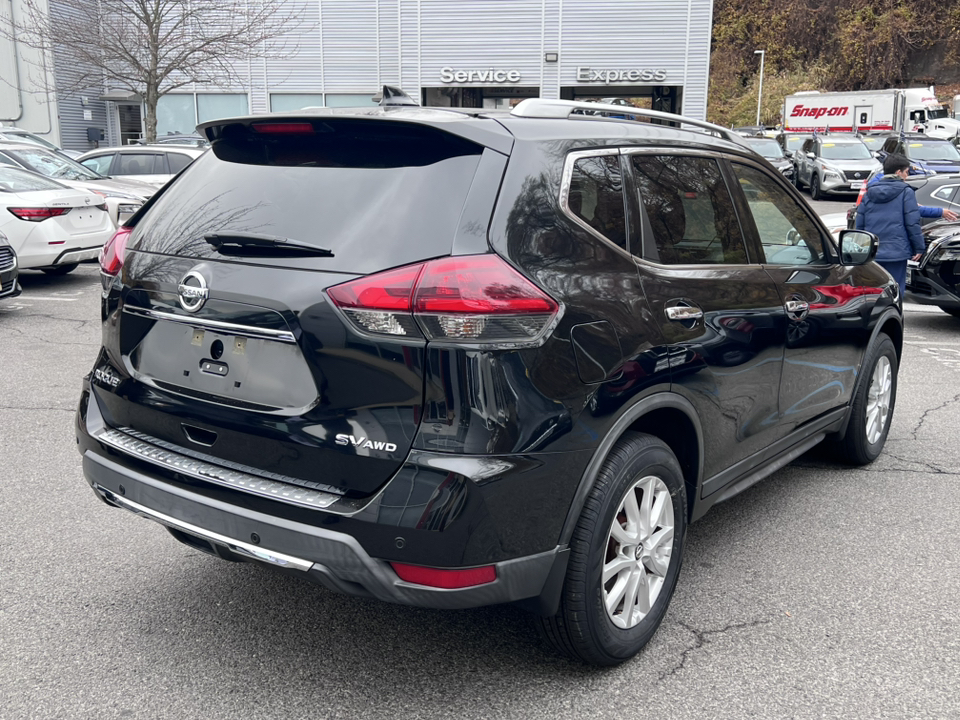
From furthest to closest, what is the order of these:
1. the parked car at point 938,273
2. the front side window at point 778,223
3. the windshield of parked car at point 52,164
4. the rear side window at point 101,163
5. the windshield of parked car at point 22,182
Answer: the rear side window at point 101,163 < the windshield of parked car at point 52,164 < the windshield of parked car at point 22,182 < the parked car at point 938,273 < the front side window at point 778,223

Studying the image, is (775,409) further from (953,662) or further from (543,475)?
(543,475)

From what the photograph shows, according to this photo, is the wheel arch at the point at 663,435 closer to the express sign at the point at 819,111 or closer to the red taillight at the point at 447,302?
the red taillight at the point at 447,302

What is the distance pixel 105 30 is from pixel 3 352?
1789 cm

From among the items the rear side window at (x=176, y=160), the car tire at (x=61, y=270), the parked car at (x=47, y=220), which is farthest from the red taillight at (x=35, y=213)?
the rear side window at (x=176, y=160)

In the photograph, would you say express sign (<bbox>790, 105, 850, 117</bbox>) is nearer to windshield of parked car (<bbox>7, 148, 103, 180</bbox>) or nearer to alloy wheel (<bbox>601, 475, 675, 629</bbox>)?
windshield of parked car (<bbox>7, 148, 103, 180</bbox>)

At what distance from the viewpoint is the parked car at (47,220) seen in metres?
9.99

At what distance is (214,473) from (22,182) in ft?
30.6

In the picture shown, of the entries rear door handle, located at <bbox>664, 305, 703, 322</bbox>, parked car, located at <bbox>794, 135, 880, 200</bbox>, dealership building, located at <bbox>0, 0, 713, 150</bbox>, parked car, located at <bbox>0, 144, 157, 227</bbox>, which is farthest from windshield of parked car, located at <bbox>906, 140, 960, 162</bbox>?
rear door handle, located at <bbox>664, 305, 703, 322</bbox>

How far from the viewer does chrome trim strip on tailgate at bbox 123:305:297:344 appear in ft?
8.23

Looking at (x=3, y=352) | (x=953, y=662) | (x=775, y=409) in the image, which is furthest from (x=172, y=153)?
(x=953, y=662)

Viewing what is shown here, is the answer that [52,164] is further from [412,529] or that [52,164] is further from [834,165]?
[834,165]

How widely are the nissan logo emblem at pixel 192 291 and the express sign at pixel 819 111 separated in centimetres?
3720

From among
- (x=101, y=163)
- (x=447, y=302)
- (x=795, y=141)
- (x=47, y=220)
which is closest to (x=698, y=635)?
(x=447, y=302)

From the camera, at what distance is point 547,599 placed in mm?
2596
